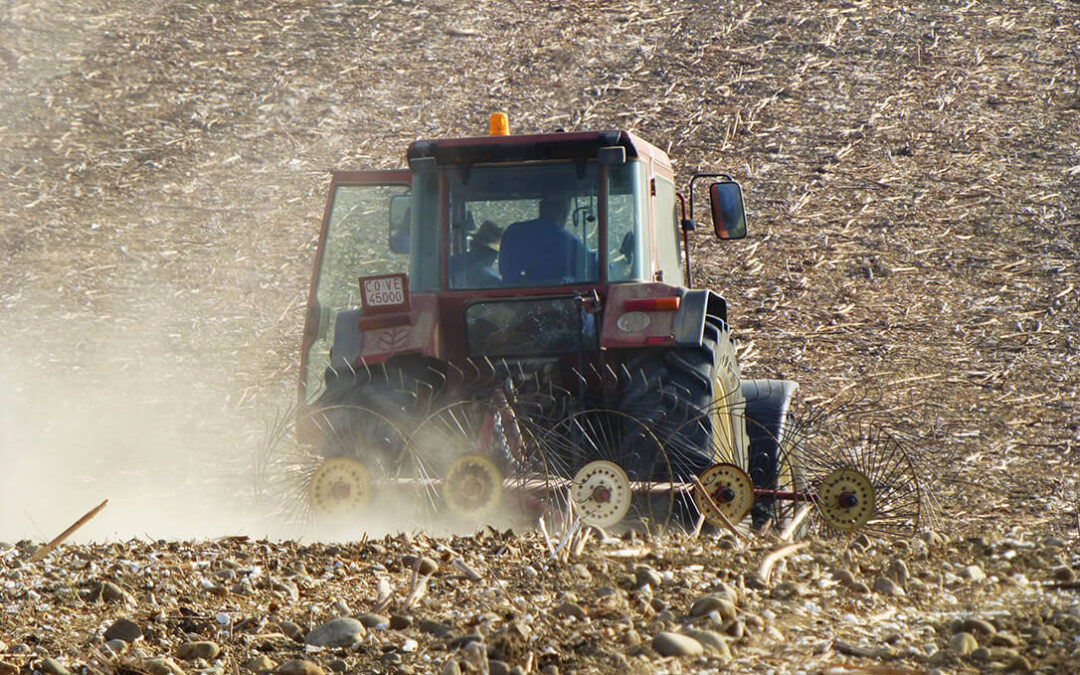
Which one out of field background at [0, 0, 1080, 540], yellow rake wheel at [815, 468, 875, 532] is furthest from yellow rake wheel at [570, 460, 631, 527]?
field background at [0, 0, 1080, 540]

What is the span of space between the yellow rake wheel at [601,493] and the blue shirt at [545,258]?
1.17m

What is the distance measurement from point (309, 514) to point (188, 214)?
23.9 ft

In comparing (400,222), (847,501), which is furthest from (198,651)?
(400,222)

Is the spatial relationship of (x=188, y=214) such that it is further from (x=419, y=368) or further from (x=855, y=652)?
(x=855, y=652)

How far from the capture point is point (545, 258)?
566 cm

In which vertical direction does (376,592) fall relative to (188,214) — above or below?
below

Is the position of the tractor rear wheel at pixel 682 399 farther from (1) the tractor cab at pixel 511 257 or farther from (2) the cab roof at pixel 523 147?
(2) the cab roof at pixel 523 147

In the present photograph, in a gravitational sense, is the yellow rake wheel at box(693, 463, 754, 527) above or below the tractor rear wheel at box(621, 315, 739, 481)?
below

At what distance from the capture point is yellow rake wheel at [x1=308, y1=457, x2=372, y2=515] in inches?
188

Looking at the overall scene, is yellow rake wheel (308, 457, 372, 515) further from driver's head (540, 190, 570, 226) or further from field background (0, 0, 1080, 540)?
driver's head (540, 190, 570, 226)

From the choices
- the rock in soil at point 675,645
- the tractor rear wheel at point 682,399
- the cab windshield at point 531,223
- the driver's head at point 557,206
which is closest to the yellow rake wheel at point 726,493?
the tractor rear wheel at point 682,399

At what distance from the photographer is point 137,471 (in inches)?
316

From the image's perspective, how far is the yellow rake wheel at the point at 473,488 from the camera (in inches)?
187

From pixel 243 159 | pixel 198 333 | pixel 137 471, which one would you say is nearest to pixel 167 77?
pixel 243 159
